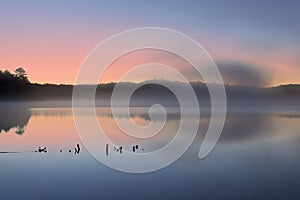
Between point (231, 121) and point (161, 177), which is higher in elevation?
point (231, 121)

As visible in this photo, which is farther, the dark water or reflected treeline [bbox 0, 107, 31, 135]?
reflected treeline [bbox 0, 107, 31, 135]

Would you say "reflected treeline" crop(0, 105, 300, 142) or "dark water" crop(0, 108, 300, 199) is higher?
"reflected treeline" crop(0, 105, 300, 142)

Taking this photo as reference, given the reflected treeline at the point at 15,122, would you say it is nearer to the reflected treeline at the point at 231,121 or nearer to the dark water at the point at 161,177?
the reflected treeline at the point at 231,121

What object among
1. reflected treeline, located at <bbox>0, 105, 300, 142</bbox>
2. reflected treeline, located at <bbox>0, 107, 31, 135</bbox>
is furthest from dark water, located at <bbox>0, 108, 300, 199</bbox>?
reflected treeline, located at <bbox>0, 107, 31, 135</bbox>

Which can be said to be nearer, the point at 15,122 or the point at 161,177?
the point at 161,177

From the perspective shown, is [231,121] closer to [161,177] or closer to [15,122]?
[15,122]

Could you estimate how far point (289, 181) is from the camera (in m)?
12.5

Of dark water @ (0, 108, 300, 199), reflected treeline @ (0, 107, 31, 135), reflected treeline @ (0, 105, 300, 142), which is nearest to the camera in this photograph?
dark water @ (0, 108, 300, 199)

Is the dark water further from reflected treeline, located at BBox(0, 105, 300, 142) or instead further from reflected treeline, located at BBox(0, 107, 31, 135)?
reflected treeline, located at BBox(0, 107, 31, 135)

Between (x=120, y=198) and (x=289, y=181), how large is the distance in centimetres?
646

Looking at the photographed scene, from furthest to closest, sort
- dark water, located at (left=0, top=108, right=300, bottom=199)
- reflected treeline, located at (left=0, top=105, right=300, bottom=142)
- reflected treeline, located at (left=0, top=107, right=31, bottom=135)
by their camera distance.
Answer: reflected treeline, located at (left=0, top=107, right=31, bottom=135), reflected treeline, located at (left=0, top=105, right=300, bottom=142), dark water, located at (left=0, top=108, right=300, bottom=199)

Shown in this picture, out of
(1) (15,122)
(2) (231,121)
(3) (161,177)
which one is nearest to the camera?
(3) (161,177)

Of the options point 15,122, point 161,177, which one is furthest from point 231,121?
point 161,177

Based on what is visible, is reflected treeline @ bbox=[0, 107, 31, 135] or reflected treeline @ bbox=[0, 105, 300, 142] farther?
reflected treeline @ bbox=[0, 107, 31, 135]
